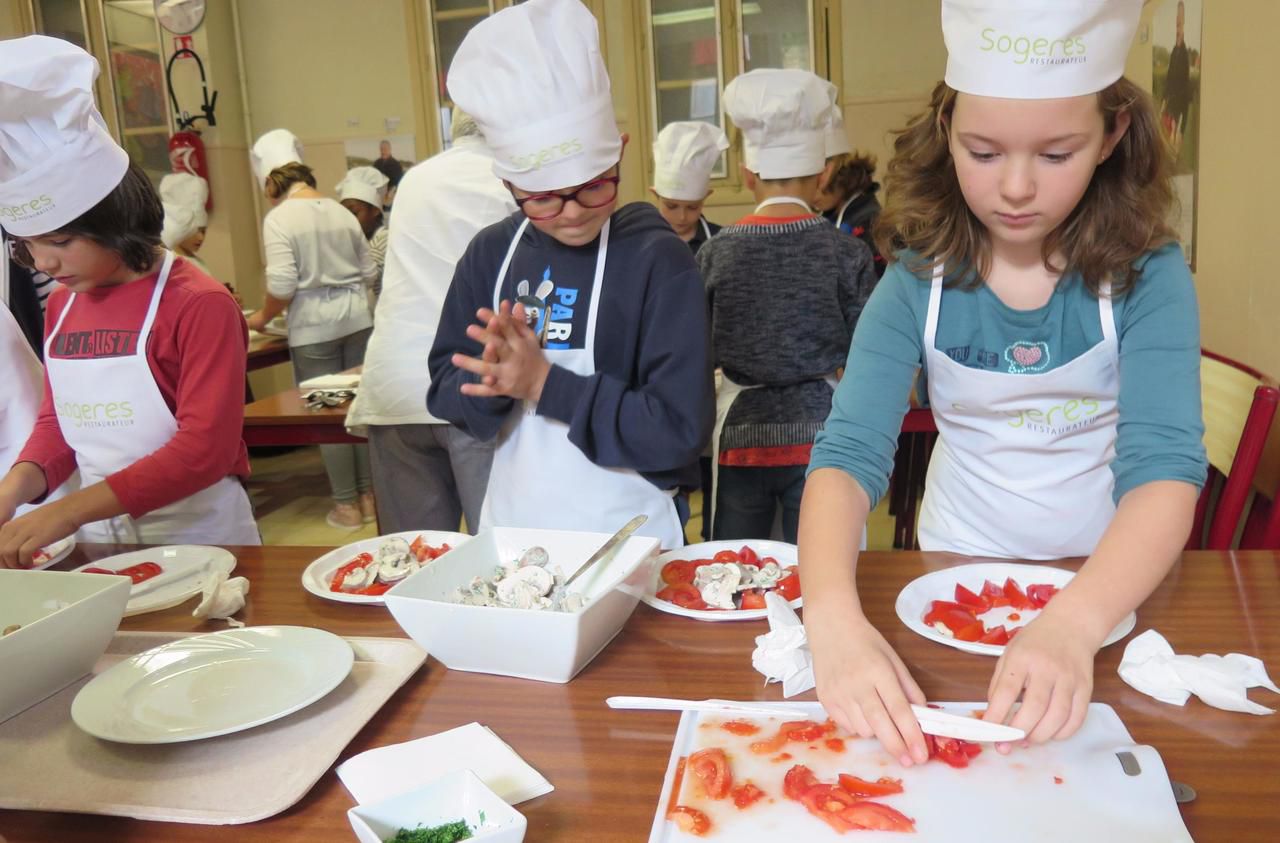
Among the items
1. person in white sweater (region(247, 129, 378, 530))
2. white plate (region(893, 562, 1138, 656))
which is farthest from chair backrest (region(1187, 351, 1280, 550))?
person in white sweater (region(247, 129, 378, 530))

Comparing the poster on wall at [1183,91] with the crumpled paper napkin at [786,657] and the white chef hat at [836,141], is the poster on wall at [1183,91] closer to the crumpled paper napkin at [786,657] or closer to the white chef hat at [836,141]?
the white chef hat at [836,141]

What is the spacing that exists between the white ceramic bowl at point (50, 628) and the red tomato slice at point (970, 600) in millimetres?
1009

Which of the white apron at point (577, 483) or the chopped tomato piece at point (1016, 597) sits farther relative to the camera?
the white apron at point (577, 483)

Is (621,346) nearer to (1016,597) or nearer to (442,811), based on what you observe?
(1016,597)

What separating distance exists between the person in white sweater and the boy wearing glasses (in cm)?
283

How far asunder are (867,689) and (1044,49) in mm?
751

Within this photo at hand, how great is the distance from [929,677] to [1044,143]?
2.05 ft

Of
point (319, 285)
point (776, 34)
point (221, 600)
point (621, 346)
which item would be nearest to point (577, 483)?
point (621, 346)

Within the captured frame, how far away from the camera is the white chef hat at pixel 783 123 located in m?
2.90

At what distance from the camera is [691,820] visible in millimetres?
781

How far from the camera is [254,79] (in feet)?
22.9

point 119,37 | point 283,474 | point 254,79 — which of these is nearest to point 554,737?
point 283,474

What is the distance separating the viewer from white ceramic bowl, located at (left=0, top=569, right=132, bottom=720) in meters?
0.99

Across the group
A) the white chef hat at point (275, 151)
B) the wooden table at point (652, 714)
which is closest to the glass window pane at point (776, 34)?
the white chef hat at point (275, 151)
